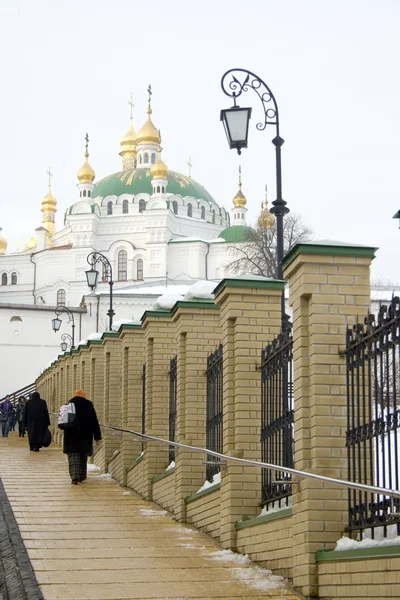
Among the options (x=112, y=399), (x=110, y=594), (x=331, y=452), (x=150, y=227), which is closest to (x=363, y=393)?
(x=331, y=452)

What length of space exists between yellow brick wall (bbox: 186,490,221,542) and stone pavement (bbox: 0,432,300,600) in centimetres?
10

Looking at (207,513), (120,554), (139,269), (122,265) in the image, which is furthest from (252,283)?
(122,265)

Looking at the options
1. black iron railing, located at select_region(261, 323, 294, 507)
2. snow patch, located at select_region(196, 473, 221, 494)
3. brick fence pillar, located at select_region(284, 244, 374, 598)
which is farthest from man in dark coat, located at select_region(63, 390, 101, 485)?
brick fence pillar, located at select_region(284, 244, 374, 598)

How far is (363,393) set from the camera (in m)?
6.50

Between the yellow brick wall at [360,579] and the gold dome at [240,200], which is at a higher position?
the gold dome at [240,200]

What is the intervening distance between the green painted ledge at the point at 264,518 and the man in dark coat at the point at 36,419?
38.3 feet

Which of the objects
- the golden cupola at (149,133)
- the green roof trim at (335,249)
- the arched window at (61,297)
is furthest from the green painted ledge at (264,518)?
the golden cupola at (149,133)

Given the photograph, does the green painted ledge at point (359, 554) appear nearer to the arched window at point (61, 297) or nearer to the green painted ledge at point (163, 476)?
the green painted ledge at point (163, 476)

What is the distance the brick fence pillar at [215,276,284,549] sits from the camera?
8633mm

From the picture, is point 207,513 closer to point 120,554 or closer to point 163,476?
point 120,554

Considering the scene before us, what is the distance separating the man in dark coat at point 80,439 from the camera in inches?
531

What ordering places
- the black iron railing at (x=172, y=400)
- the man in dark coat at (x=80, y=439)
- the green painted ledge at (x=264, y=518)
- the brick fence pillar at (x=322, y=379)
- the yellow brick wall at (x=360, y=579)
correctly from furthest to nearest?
the man in dark coat at (x=80, y=439) < the black iron railing at (x=172, y=400) < the green painted ledge at (x=264, y=518) < the brick fence pillar at (x=322, y=379) < the yellow brick wall at (x=360, y=579)

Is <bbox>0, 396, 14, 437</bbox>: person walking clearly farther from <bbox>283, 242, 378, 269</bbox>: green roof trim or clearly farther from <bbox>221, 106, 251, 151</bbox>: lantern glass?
<bbox>283, 242, 378, 269</bbox>: green roof trim

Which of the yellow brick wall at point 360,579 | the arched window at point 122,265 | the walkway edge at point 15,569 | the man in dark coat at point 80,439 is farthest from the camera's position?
the arched window at point 122,265
